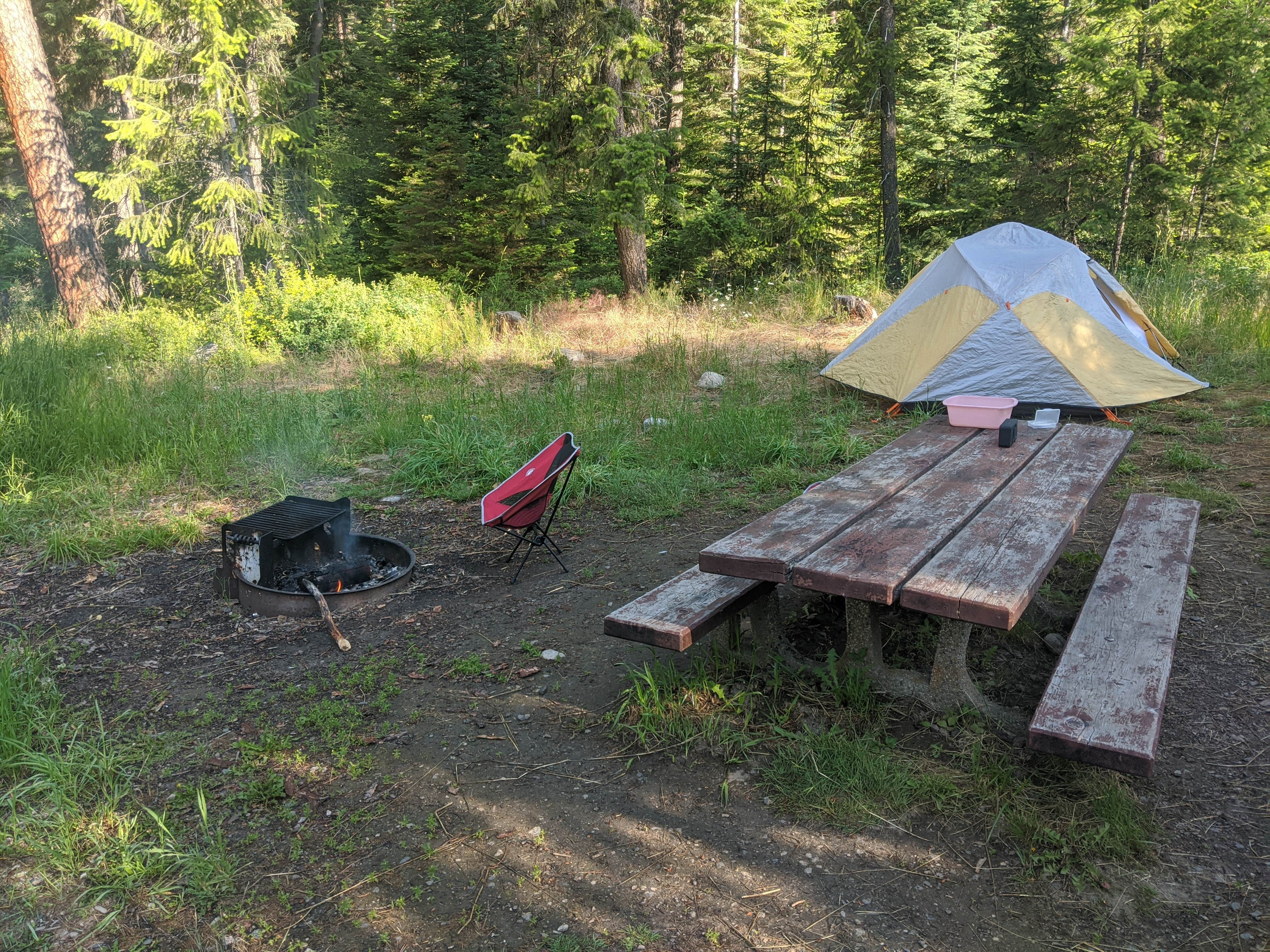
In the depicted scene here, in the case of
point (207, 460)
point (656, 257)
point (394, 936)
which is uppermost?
point (656, 257)

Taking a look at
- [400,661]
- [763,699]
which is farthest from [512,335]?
[763,699]

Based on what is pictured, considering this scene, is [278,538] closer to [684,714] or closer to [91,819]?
[91,819]

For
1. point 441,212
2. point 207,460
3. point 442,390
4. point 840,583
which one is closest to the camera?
point 840,583

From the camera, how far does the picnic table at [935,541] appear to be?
2.24 metres

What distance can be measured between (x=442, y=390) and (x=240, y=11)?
813 cm

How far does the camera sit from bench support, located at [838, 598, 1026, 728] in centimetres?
270

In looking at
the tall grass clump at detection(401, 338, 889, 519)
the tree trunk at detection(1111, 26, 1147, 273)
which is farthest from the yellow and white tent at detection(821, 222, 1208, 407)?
the tree trunk at detection(1111, 26, 1147, 273)

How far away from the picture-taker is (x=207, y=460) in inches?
210

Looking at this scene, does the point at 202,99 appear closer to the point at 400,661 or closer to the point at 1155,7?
the point at 400,661

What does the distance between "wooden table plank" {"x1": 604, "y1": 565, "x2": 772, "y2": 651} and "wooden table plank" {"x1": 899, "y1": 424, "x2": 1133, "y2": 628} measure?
2.08 feet

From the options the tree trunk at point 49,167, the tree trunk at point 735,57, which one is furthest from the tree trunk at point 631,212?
the tree trunk at point 49,167

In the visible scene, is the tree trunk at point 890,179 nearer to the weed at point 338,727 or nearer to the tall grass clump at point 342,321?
the tall grass clump at point 342,321

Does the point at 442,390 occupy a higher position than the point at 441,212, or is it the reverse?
the point at 441,212

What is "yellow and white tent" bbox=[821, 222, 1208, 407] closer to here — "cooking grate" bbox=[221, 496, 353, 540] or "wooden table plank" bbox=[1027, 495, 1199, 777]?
"wooden table plank" bbox=[1027, 495, 1199, 777]
